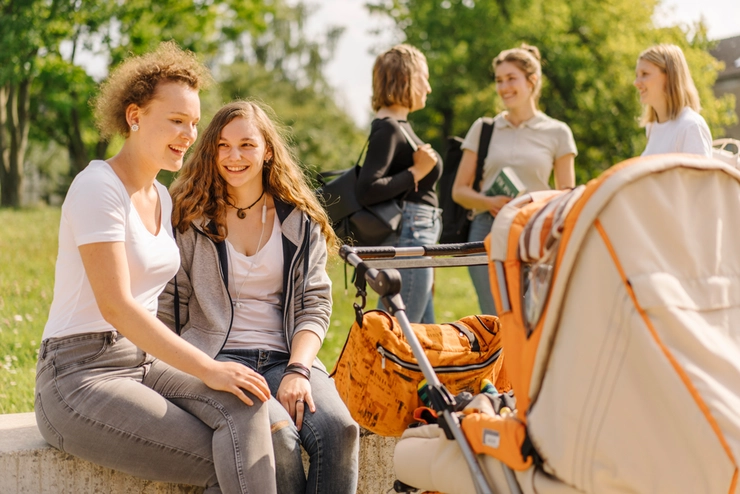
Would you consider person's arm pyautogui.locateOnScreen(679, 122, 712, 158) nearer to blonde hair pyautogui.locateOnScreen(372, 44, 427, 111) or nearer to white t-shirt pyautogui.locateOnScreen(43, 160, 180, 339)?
blonde hair pyautogui.locateOnScreen(372, 44, 427, 111)

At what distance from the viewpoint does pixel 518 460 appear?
2.00 metres

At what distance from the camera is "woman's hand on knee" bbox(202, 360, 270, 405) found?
2547 millimetres

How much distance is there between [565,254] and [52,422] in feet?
5.61

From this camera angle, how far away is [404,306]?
242cm

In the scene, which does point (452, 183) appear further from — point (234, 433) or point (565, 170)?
point (234, 433)

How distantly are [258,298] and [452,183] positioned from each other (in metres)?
2.46

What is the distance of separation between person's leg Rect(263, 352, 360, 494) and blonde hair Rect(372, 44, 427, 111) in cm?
205

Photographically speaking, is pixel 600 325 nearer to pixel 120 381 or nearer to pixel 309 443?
pixel 309 443

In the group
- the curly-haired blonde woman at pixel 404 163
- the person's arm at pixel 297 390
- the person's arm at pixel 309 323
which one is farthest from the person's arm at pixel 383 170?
the person's arm at pixel 297 390

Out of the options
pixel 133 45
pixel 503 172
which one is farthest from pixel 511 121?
pixel 133 45

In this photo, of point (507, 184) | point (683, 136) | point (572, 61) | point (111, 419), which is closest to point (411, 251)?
point (111, 419)

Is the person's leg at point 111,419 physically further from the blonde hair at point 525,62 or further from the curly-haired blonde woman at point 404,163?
the blonde hair at point 525,62

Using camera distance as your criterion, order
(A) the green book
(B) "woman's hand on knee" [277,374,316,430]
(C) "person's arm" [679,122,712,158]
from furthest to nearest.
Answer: (A) the green book
(C) "person's arm" [679,122,712,158]
(B) "woman's hand on knee" [277,374,316,430]

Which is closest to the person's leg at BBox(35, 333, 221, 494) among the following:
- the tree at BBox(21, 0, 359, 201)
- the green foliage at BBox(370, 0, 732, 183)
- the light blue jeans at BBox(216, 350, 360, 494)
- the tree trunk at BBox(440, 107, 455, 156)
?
the light blue jeans at BBox(216, 350, 360, 494)
